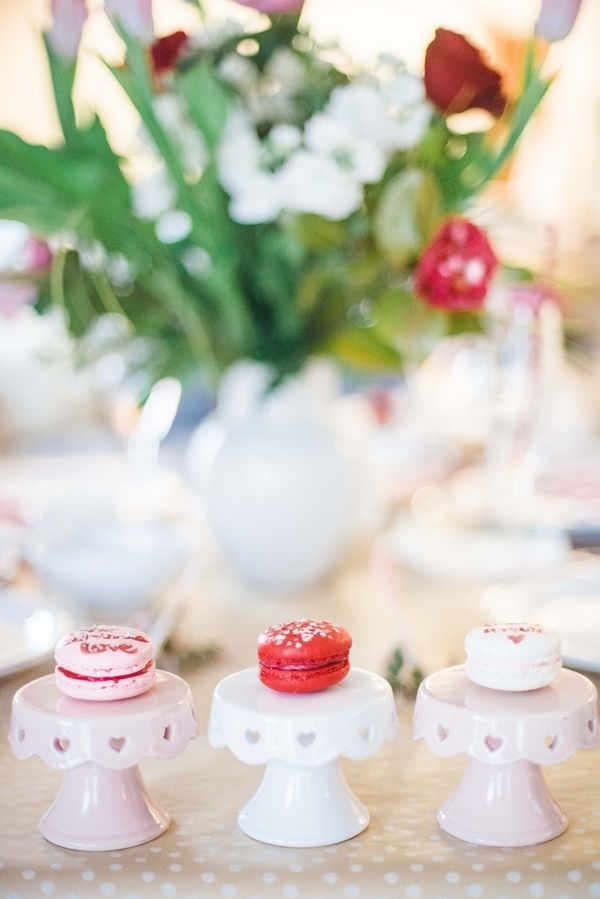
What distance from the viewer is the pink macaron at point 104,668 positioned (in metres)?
0.60

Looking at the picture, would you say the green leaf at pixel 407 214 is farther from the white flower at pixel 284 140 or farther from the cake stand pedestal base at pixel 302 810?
the cake stand pedestal base at pixel 302 810

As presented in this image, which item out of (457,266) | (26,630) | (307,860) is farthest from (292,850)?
(457,266)

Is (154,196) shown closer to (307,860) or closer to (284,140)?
(284,140)

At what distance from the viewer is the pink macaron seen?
603mm

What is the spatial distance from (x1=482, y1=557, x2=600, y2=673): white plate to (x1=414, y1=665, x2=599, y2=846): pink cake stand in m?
0.22

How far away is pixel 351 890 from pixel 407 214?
0.61 m

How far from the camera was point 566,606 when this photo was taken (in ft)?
3.19

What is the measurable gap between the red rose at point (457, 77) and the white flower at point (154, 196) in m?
0.27

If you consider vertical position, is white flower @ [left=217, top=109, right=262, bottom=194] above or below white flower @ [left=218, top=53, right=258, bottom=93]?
below

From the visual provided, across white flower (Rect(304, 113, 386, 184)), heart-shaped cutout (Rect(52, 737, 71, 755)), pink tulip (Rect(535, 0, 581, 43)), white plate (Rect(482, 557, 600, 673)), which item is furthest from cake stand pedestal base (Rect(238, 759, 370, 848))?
pink tulip (Rect(535, 0, 581, 43))

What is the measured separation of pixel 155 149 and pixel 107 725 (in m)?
0.67

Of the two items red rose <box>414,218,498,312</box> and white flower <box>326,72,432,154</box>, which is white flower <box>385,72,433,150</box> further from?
red rose <box>414,218,498,312</box>

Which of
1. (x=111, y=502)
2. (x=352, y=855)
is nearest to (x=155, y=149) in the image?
(x=111, y=502)

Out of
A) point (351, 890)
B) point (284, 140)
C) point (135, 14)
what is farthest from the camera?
point (284, 140)
